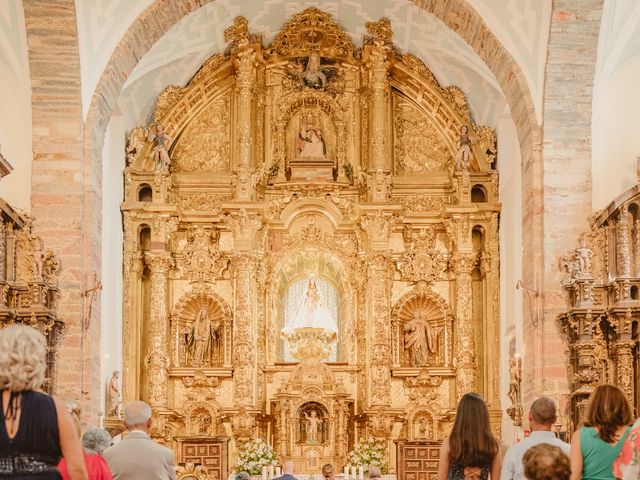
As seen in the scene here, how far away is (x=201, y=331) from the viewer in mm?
24172

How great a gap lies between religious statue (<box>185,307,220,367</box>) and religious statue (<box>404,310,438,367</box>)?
3.65 meters

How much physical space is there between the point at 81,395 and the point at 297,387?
223 inches

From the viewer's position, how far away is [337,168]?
24.6 m

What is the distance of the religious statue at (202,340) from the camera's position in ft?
78.9

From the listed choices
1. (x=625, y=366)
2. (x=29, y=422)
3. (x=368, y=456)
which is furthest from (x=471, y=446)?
(x=368, y=456)

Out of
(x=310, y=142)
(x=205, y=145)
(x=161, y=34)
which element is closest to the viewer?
(x=161, y=34)

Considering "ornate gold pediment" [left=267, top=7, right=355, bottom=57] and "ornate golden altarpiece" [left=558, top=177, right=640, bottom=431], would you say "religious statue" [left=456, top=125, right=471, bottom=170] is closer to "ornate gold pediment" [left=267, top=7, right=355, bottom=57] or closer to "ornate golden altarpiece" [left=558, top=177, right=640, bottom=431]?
"ornate gold pediment" [left=267, top=7, right=355, bottom=57]

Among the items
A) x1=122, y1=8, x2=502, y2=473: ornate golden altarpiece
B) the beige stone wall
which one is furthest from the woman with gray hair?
x1=122, y1=8, x2=502, y2=473: ornate golden altarpiece

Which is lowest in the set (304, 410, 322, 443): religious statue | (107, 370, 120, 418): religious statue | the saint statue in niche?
(304, 410, 322, 443): religious statue

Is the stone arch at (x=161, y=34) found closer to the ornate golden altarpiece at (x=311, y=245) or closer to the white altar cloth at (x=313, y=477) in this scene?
the ornate golden altarpiece at (x=311, y=245)

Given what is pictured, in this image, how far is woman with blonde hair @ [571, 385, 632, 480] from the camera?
6953 millimetres

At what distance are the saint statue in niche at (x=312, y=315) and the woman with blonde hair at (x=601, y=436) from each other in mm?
16638

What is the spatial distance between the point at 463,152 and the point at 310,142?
2.97 meters

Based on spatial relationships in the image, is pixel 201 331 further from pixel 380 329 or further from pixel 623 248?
pixel 623 248
